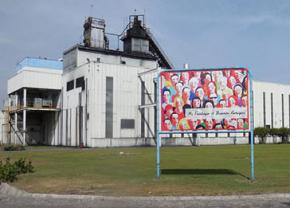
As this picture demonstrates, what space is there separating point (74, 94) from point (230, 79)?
43.5 m

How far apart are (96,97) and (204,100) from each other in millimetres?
38444

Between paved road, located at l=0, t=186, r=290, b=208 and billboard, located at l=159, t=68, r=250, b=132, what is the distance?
456 centimetres

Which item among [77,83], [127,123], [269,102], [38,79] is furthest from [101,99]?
[269,102]

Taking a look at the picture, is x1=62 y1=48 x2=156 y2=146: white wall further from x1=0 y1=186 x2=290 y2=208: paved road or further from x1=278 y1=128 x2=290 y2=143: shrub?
x1=0 y1=186 x2=290 y2=208: paved road

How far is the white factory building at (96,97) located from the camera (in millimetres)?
53156

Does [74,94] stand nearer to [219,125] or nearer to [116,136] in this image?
[116,136]

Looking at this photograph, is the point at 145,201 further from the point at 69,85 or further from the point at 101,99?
the point at 69,85

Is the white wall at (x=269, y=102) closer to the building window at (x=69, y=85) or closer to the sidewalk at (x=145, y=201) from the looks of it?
the building window at (x=69, y=85)

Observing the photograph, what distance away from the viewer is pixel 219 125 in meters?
15.1

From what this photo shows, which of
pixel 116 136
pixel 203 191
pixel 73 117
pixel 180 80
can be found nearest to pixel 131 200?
pixel 203 191

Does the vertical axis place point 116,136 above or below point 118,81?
below

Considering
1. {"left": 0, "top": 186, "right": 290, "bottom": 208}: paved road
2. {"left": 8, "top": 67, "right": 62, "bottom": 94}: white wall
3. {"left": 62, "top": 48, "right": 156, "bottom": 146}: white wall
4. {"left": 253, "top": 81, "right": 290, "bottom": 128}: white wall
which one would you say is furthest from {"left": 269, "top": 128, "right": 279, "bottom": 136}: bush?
{"left": 0, "top": 186, "right": 290, "bottom": 208}: paved road

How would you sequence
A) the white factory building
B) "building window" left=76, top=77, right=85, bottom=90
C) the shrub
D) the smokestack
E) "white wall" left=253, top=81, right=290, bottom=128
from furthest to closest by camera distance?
"white wall" left=253, top=81, right=290, bottom=128, the shrub, the smokestack, "building window" left=76, top=77, right=85, bottom=90, the white factory building

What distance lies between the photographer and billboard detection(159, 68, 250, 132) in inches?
591
